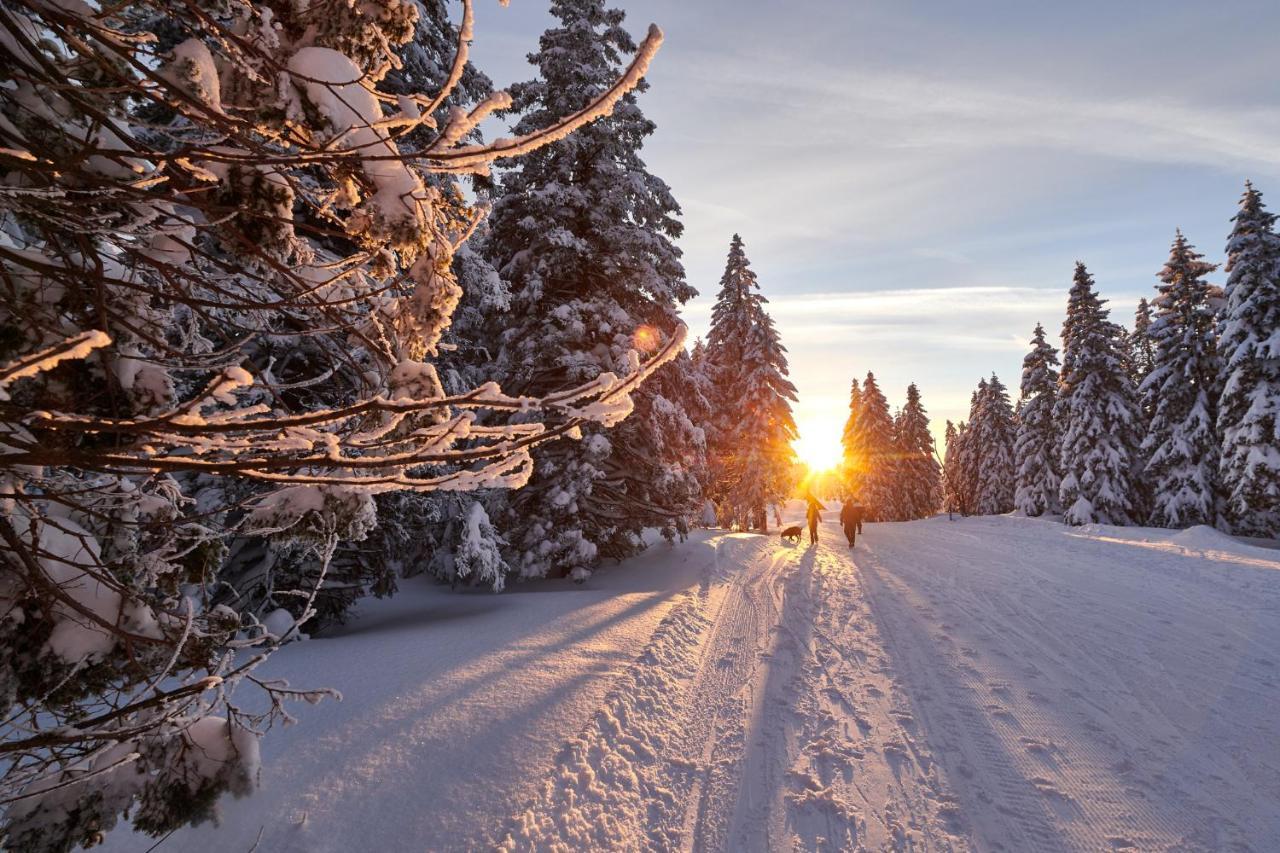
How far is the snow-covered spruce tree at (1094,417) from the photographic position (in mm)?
28922

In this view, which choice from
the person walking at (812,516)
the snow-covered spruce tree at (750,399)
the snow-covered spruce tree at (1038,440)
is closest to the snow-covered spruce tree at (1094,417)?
the snow-covered spruce tree at (1038,440)

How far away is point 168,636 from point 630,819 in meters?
3.26

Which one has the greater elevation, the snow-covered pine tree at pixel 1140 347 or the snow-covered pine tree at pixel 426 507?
the snow-covered pine tree at pixel 1140 347

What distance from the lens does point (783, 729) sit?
547 centimetres

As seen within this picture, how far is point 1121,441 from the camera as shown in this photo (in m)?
30.5

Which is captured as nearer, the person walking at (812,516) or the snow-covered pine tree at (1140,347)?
the person walking at (812,516)

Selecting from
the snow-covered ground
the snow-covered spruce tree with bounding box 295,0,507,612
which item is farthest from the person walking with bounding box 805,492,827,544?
the snow-covered spruce tree with bounding box 295,0,507,612

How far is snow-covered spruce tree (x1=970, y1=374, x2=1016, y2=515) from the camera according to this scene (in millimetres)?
47156

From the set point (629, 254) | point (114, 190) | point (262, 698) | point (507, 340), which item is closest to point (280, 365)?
point (262, 698)

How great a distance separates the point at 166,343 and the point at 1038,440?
4471cm

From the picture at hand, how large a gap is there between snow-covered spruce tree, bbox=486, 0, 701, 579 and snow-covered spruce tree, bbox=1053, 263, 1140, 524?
26.8 m

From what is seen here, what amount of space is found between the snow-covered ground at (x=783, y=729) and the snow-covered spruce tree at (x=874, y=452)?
39.5 meters

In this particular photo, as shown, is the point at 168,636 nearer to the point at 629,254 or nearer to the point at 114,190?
the point at 114,190

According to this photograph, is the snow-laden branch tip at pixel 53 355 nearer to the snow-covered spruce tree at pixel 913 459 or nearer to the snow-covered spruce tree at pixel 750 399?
the snow-covered spruce tree at pixel 750 399
